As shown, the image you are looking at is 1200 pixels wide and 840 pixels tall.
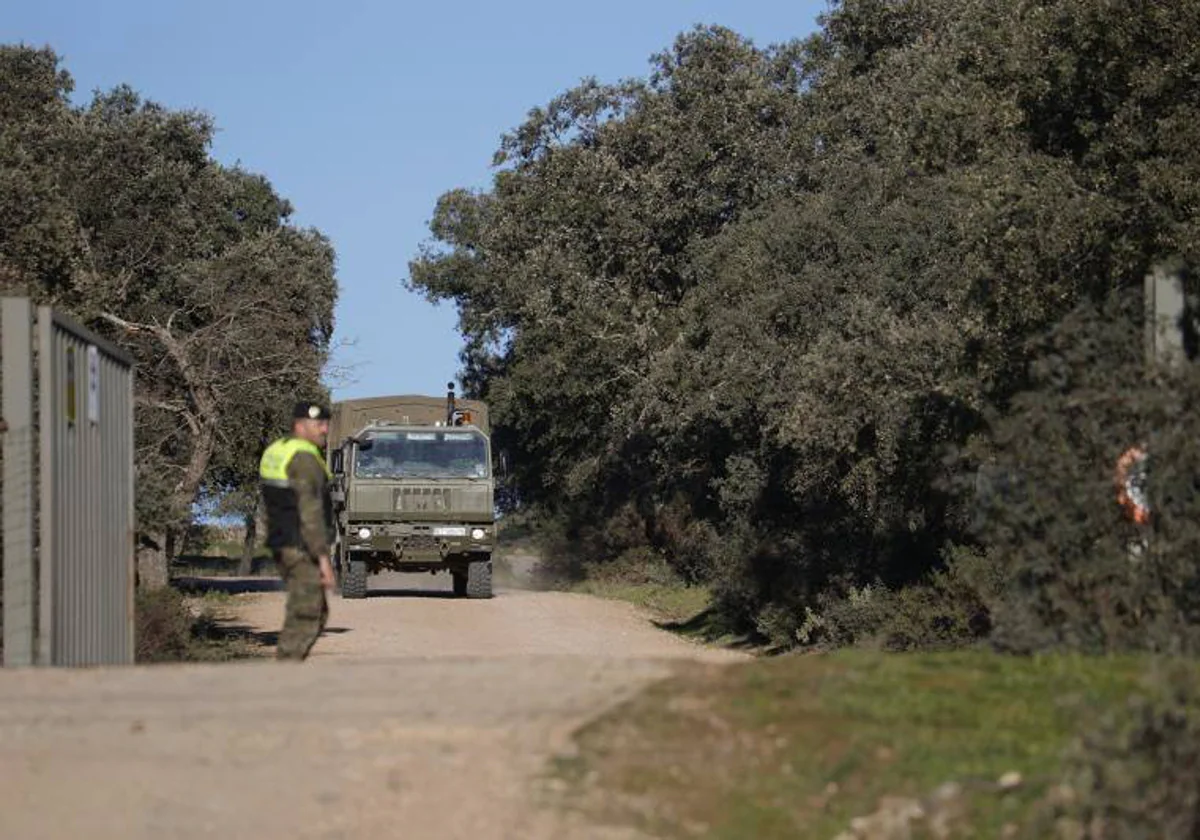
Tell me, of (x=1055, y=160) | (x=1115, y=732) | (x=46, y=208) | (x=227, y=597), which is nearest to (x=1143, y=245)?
(x=1055, y=160)

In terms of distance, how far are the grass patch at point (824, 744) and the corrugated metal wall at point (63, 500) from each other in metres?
4.94

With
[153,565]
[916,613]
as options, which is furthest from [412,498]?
[916,613]

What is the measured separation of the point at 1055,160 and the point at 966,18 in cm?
754

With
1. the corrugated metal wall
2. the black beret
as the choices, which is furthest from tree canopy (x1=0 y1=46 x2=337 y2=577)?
the black beret

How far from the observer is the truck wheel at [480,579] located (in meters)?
33.4

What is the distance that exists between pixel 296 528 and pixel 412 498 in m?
18.8

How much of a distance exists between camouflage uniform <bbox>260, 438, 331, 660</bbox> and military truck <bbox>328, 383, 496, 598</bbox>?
59.6ft

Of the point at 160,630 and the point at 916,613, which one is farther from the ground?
the point at 160,630

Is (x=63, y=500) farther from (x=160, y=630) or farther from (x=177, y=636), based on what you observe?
(x=177, y=636)

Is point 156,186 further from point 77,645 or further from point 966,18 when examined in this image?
point 77,645

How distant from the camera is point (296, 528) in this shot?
44.5 feet

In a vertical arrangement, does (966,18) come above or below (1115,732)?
above

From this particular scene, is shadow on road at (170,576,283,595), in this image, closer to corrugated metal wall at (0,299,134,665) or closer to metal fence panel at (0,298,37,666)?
corrugated metal wall at (0,299,134,665)

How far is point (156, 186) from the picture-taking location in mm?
43844
